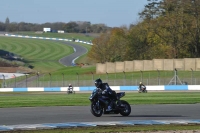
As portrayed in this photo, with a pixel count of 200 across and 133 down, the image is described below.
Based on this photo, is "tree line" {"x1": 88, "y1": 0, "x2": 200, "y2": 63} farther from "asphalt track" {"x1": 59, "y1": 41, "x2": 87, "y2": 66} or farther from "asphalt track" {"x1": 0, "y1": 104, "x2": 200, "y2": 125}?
"asphalt track" {"x1": 0, "y1": 104, "x2": 200, "y2": 125}

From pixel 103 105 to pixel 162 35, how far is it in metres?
74.1

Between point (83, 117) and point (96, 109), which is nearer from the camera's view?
point (83, 117)

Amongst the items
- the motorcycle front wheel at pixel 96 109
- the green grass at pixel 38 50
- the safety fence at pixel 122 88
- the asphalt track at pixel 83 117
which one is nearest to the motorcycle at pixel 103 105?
the motorcycle front wheel at pixel 96 109

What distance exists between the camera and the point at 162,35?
94.8m

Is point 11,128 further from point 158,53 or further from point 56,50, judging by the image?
point 56,50

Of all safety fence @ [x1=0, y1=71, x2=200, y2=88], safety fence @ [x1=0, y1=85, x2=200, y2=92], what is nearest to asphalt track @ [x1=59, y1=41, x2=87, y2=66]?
safety fence @ [x1=0, y1=71, x2=200, y2=88]

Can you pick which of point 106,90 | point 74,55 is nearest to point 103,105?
point 106,90

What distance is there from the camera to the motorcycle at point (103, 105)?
21.5 metres

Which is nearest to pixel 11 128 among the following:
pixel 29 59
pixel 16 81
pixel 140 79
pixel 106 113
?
pixel 106 113

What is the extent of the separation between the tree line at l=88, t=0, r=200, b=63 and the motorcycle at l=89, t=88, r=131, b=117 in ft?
226

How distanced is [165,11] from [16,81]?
31.8 m

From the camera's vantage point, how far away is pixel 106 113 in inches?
868

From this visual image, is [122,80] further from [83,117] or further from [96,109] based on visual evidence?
[83,117]

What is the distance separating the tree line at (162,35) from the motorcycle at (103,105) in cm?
6903
